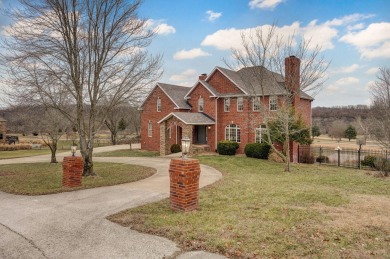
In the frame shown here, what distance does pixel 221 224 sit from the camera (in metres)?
6.29

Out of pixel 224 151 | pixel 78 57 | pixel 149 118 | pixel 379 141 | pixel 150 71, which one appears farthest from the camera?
pixel 149 118

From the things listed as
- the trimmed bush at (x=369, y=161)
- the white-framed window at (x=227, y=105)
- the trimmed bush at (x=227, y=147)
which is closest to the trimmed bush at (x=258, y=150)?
the trimmed bush at (x=227, y=147)

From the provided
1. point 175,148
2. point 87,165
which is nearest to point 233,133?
point 175,148

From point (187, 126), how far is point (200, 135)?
3122mm

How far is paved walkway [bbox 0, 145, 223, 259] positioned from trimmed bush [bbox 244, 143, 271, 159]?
44.7ft

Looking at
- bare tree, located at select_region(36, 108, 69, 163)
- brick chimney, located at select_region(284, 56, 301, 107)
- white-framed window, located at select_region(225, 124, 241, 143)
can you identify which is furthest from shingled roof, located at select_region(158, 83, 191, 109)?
brick chimney, located at select_region(284, 56, 301, 107)

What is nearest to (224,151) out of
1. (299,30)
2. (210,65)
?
(210,65)

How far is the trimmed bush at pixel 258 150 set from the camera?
22078mm

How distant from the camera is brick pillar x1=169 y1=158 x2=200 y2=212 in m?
7.12

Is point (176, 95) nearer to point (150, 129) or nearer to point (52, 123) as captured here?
point (150, 129)

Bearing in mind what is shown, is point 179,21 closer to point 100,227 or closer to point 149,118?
point 100,227

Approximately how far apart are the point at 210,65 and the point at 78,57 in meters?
17.0

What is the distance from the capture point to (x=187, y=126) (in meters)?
24.2

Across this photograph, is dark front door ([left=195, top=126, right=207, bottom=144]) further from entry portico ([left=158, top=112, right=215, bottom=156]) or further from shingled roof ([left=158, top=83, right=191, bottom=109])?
shingled roof ([left=158, top=83, right=191, bottom=109])
